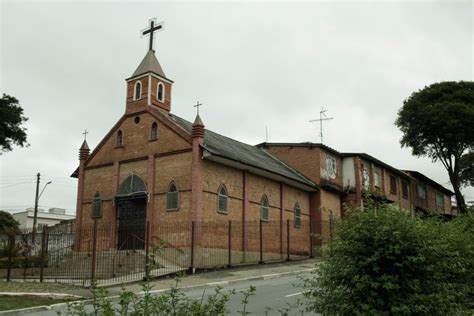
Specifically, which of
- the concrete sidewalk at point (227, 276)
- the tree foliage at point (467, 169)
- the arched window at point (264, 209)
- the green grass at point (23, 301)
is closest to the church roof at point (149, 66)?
the arched window at point (264, 209)

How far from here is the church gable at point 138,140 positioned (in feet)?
84.0

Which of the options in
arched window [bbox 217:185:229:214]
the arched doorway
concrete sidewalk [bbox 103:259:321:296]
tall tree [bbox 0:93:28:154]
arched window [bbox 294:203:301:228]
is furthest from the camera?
tall tree [bbox 0:93:28:154]

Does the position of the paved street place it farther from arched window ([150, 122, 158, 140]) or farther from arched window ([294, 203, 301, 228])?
arched window ([294, 203, 301, 228])

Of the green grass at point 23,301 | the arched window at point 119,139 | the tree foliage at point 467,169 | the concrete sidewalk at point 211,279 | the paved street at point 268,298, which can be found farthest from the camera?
the tree foliage at point 467,169

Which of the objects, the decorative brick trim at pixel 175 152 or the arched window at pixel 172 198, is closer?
the arched window at pixel 172 198

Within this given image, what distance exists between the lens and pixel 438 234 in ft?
27.1

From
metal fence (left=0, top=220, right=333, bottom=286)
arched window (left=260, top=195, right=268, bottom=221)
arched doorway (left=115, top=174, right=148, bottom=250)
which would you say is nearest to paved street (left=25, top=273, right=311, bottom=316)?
metal fence (left=0, top=220, right=333, bottom=286)

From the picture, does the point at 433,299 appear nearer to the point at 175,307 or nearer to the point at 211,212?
the point at 175,307

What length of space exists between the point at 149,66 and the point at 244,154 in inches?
282

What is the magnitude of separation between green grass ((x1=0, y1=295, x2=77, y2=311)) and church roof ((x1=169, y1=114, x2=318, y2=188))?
1116 cm

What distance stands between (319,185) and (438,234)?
2455 cm

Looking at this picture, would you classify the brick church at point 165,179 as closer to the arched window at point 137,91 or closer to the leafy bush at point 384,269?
the arched window at point 137,91

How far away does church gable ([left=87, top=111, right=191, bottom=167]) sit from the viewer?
25.6 meters

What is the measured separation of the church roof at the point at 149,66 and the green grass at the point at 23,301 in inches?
620
